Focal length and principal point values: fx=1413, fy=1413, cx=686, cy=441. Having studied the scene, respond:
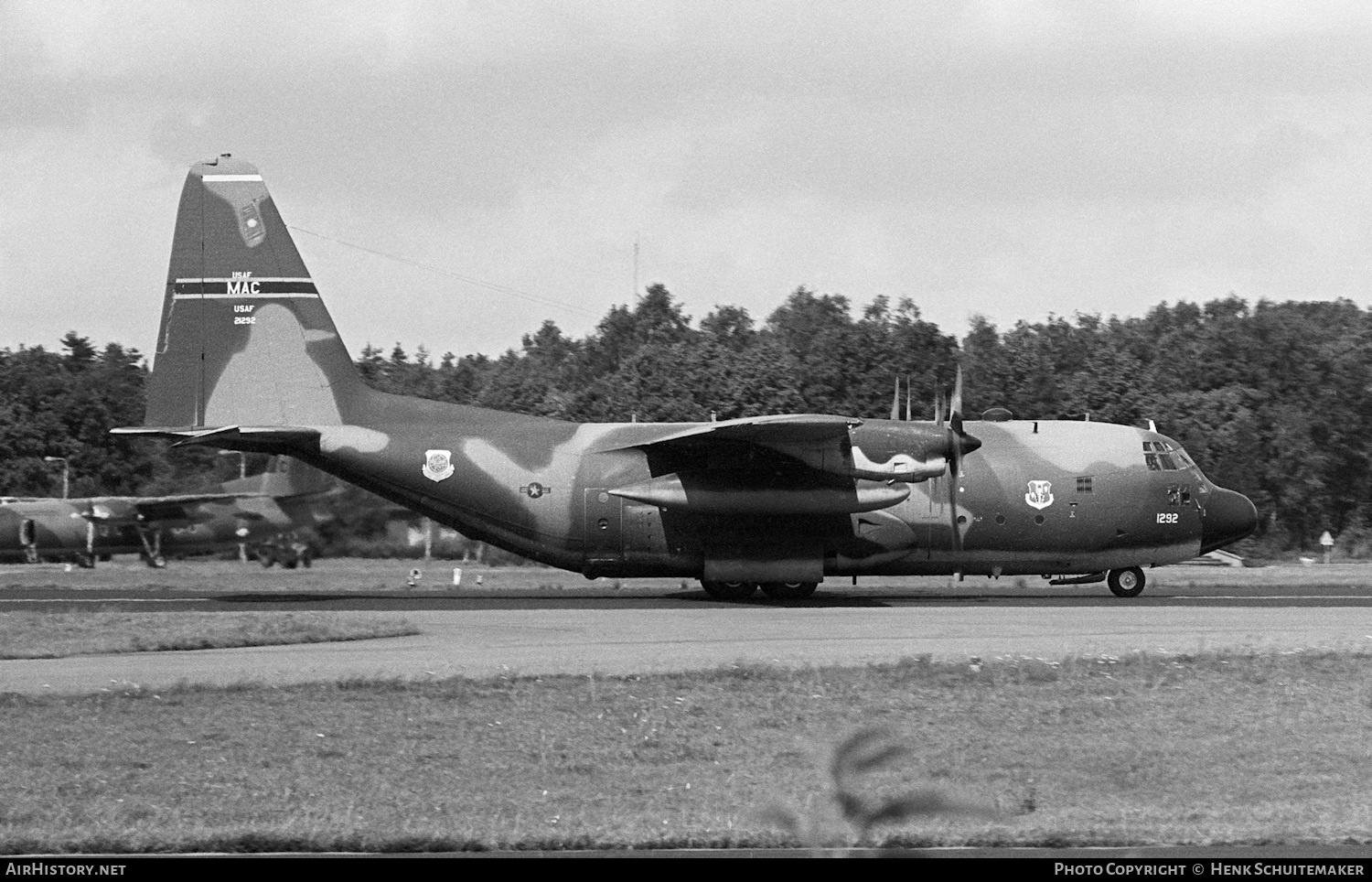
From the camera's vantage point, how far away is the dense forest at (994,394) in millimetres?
55406

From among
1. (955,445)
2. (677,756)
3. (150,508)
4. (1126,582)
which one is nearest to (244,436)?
(955,445)

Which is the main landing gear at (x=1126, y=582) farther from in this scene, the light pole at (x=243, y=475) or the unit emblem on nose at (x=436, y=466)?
the light pole at (x=243, y=475)

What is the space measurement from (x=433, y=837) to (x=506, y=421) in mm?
20785

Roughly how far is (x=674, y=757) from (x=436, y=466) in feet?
55.2

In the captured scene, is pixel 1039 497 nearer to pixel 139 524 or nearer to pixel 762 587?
pixel 762 587

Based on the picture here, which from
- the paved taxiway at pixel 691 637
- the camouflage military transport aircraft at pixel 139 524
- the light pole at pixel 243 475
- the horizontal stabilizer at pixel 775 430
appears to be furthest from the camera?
the camouflage military transport aircraft at pixel 139 524

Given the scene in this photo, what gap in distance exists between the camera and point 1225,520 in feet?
105

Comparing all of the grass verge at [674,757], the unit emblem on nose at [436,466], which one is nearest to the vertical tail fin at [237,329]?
the unit emblem on nose at [436,466]

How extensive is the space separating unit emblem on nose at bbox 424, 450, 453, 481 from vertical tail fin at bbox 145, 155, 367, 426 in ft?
6.63

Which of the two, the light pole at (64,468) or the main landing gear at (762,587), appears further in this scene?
the light pole at (64,468)

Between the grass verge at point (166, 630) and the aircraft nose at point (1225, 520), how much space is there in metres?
18.1

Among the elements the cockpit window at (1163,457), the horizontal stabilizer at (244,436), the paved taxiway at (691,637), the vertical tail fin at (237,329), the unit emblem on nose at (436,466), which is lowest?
the paved taxiway at (691,637)

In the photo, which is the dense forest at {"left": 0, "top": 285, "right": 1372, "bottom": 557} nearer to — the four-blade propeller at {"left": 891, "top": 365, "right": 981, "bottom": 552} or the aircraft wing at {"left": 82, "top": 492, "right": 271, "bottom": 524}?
the aircraft wing at {"left": 82, "top": 492, "right": 271, "bottom": 524}

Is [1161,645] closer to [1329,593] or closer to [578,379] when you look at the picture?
[1329,593]
